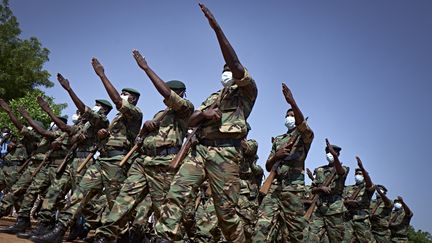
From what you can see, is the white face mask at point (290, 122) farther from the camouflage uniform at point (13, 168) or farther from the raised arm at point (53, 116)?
the camouflage uniform at point (13, 168)

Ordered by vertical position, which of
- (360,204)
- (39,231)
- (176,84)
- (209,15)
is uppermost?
(360,204)

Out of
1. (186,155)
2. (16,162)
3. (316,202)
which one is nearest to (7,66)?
(16,162)

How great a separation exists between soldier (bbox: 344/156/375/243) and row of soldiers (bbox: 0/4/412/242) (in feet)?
7.97

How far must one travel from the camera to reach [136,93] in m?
7.29

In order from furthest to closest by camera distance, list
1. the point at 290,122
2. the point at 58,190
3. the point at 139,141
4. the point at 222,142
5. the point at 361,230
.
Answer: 1. the point at 361,230
2. the point at 290,122
3. the point at 58,190
4. the point at 139,141
5. the point at 222,142

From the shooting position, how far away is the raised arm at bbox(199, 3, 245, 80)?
427 centimetres

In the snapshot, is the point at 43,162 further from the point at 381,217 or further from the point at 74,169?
the point at 381,217

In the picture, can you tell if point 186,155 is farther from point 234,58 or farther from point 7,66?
point 7,66

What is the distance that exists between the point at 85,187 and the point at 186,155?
248 cm

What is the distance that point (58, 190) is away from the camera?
7.51 m

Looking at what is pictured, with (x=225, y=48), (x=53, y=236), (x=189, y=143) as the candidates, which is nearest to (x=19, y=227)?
(x=53, y=236)

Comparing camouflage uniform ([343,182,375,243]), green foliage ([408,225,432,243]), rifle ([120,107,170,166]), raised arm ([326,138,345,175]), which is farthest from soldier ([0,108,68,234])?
green foliage ([408,225,432,243])

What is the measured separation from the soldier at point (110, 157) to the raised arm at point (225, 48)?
8.08 ft

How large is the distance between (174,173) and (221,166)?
1111 millimetres
